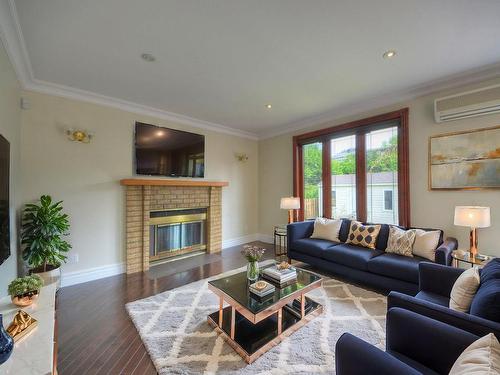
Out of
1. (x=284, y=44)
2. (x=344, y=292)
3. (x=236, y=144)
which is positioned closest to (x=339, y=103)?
(x=284, y=44)

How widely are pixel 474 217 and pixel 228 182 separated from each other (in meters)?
3.82

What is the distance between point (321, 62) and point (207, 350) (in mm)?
3008

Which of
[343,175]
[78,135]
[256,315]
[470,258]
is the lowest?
[256,315]

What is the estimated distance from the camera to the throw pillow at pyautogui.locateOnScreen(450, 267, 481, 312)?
141 cm

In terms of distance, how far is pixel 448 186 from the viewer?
9.69ft

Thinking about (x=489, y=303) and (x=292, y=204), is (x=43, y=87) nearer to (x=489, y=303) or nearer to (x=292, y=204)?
(x=292, y=204)

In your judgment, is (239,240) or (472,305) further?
(239,240)

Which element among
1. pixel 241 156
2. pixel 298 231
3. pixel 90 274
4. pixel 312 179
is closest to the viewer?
pixel 90 274

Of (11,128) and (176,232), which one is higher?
(11,128)

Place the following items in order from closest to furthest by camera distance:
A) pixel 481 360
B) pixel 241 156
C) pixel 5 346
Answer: pixel 481 360 → pixel 5 346 → pixel 241 156

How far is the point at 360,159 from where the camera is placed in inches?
151

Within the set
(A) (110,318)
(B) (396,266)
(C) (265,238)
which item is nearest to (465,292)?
(B) (396,266)

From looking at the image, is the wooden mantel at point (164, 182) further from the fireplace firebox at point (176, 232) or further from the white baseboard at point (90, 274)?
the white baseboard at point (90, 274)

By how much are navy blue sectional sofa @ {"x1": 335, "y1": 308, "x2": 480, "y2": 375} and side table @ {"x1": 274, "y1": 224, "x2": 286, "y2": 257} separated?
3069 mm
